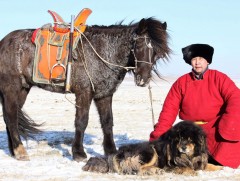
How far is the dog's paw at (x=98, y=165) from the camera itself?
592 centimetres

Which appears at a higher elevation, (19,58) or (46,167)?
(19,58)

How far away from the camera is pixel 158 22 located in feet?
23.8

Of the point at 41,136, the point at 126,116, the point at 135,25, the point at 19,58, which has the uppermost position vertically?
the point at 135,25

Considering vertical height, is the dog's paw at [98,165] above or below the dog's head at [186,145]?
below

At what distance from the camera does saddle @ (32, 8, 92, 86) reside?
747 cm

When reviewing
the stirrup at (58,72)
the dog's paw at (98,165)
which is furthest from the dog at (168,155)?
the stirrup at (58,72)

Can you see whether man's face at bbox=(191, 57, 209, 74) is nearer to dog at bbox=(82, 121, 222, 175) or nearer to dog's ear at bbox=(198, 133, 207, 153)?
→ dog at bbox=(82, 121, 222, 175)

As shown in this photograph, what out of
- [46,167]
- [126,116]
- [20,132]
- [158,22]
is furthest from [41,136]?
[126,116]

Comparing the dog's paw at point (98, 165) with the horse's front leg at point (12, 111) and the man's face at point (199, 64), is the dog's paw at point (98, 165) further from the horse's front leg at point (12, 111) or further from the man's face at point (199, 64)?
the horse's front leg at point (12, 111)

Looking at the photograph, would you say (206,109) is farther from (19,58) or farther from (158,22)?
(19,58)

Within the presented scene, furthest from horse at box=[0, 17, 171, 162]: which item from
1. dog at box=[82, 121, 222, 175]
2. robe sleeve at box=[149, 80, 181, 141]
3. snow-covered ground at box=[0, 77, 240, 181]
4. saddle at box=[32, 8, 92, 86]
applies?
dog at box=[82, 121, 222, 175]

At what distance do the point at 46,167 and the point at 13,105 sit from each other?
170cm

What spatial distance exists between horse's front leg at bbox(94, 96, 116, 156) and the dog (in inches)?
70.2

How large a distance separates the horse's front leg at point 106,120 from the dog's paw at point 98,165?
5.26 feet
